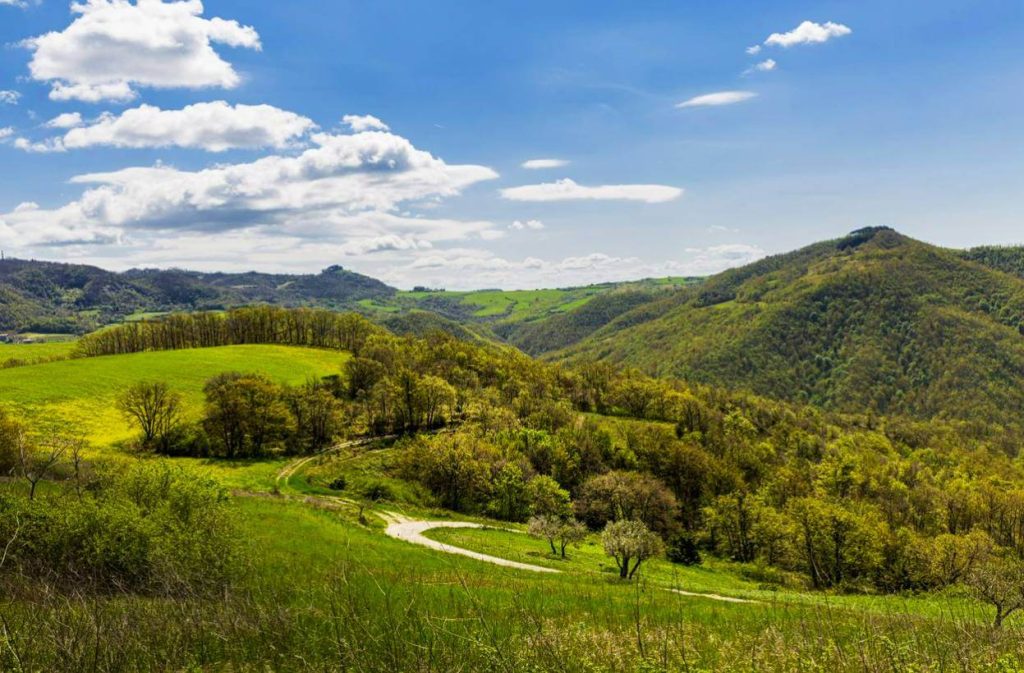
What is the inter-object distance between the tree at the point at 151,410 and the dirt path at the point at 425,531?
51.8m

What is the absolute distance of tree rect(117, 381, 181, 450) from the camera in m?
99.4

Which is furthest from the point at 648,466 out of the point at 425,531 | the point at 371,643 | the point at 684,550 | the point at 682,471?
the point at 371,643

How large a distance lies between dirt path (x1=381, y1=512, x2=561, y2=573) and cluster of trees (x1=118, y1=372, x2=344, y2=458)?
135 ft

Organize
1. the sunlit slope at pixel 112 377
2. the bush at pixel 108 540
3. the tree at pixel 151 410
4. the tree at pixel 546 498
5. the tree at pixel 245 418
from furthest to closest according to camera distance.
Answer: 1. the sunlit slope at pixel 112 377
2. the tree at pixel 245 418
3. the tree at pixel 151 410
4. the tree at pixel 546 498
5. the bush at pixel 108 540

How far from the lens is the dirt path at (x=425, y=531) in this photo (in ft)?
179

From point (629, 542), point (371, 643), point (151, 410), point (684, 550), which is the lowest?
point (684, 550)

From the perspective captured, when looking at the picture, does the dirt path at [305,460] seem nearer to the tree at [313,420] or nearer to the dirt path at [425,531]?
the tree at [313,420]

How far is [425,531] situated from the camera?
68.2 metres

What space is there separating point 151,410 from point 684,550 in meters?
97.8

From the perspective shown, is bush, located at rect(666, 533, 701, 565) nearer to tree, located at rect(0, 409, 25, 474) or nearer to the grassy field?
the grassy field

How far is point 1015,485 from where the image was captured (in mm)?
134125

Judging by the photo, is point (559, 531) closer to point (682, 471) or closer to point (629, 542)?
point (629, 542)

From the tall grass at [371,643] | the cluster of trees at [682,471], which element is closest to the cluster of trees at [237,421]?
the cluster of trees at [682,471]

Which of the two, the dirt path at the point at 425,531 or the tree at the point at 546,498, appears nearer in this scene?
the dirt path at the point at 425,531
